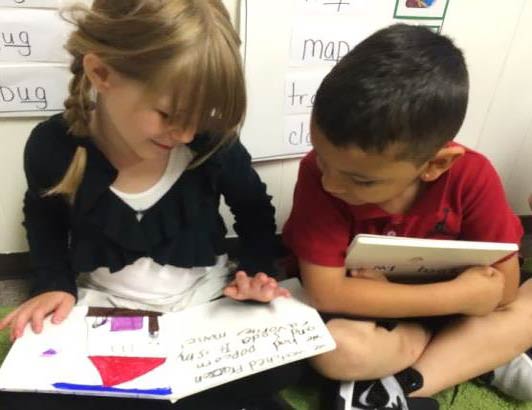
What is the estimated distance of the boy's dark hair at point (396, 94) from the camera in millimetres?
516

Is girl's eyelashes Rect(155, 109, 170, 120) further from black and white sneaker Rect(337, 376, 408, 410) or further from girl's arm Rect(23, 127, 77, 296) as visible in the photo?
black and white sneaker Rect(337, 376, 408, 410)

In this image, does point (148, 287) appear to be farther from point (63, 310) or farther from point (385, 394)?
point (385, 394)

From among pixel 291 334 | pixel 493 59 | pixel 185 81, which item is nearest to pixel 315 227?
pixel 291 334

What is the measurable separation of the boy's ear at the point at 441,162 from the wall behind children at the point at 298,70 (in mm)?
288

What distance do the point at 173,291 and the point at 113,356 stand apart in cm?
17

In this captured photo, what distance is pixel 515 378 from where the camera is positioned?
2.64 feet

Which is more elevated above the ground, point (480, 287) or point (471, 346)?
point (480, 287)

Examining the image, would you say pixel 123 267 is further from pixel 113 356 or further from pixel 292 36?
pixel 292 36

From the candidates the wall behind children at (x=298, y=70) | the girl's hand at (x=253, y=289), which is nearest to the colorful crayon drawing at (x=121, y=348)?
the girl's hand at (x=253, y=289)

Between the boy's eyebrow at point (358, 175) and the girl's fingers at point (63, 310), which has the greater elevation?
the boy's eyebrow at point (358, 175)

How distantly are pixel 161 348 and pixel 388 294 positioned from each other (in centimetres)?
31

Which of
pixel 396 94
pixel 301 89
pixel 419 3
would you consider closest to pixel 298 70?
pixel 301 89

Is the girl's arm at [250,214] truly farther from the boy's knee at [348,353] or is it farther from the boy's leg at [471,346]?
the boy's leg at [471,346]

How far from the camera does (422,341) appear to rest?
80 centimetres
